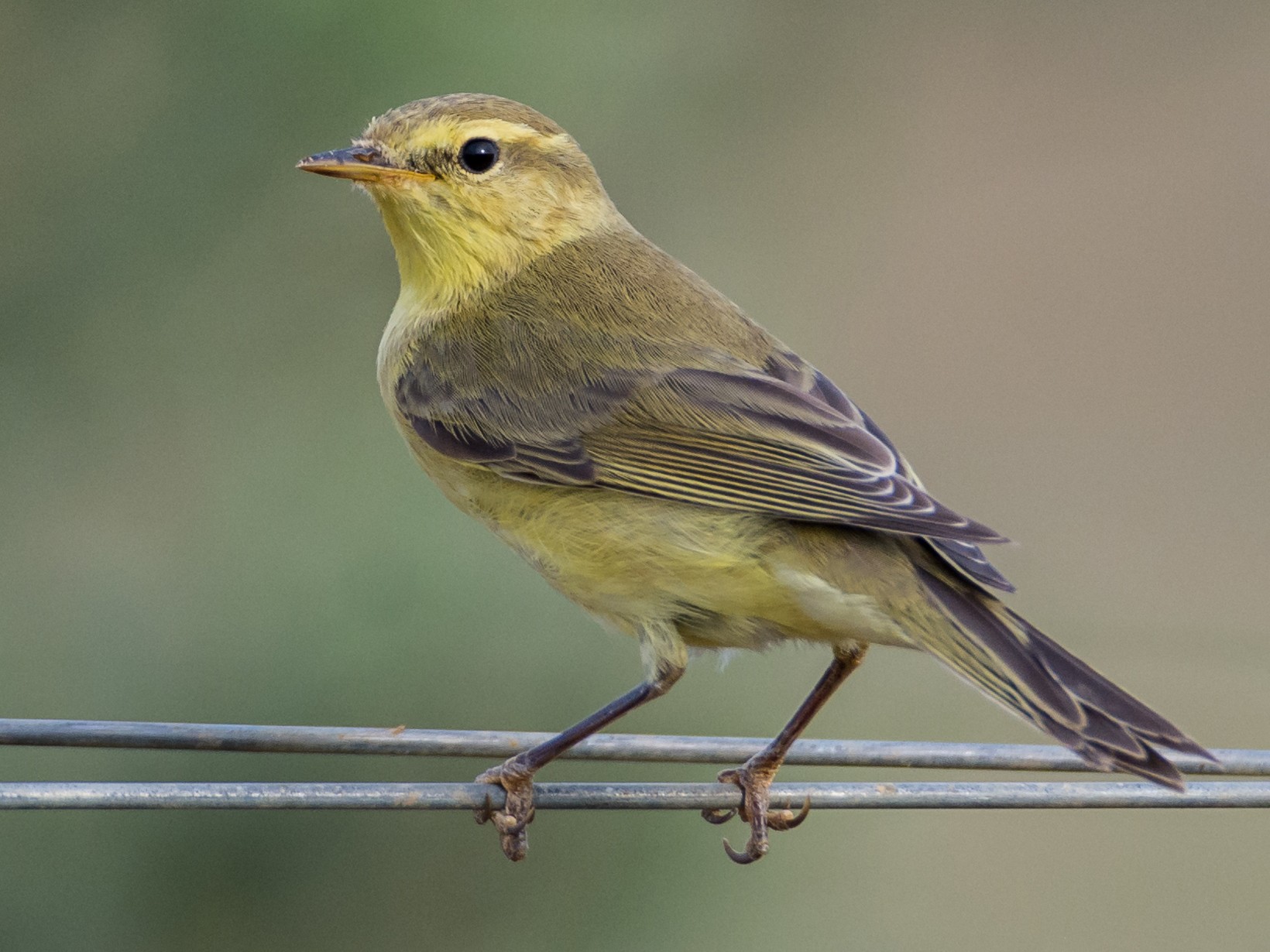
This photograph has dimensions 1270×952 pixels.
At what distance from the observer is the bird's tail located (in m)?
2.88

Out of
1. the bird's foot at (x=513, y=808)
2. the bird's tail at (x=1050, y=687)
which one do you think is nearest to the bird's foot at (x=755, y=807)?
the bird's foot at (x=513, y=808)

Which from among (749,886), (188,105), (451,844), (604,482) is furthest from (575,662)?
(188,105)

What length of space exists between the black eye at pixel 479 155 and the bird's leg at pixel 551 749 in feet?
4.05

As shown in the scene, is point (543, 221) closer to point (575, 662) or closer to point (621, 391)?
point (621, 391)

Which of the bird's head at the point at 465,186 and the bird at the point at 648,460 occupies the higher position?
the bird's head at the point at 465,186

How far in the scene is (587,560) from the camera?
11.5 ft

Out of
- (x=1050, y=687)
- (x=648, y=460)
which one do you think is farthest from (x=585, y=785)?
(x=648, y=460)

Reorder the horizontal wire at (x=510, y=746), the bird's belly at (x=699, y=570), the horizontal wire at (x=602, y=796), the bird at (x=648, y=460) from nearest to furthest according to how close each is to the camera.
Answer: the horizontal wire at (x=602, y=796), the horizontal wire at (x=510, y=746), the bird at (x=648, y=460), the bird's belly at (x=699, y=570)

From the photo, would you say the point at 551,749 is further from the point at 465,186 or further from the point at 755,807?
the point at 465,186

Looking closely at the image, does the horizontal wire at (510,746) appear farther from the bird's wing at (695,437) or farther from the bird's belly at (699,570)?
the bird's wing at (695,437)

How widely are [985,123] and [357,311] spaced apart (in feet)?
18.3

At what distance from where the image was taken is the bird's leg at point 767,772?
3.84 meters

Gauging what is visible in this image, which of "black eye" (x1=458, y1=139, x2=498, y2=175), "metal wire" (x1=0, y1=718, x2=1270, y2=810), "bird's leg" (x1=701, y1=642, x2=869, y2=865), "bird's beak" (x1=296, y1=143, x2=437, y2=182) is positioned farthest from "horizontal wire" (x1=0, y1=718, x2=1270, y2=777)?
"black eye" (x1=458, y1=139, x2=498, y2=175)

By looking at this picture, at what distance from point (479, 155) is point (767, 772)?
1610 millimetres
